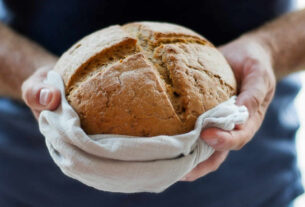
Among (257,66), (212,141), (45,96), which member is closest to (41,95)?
(45,96)

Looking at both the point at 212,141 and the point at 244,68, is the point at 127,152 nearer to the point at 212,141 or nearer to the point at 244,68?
the point at 212,141

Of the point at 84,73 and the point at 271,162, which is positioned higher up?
the point at 84,73

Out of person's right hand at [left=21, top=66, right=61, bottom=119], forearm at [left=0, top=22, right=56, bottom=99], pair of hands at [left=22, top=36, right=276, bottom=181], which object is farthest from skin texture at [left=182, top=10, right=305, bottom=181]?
forearm at [left=0, top=22, right=56, bottom=99]

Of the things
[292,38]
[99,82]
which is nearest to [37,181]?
[99,82]

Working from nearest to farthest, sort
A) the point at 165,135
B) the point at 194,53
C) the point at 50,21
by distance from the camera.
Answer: the point at 165,135 → the point at 194,53 → the point at 50,21

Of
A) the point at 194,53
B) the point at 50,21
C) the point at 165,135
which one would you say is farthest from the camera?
the point at 50,21

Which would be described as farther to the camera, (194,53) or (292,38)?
(292,38)

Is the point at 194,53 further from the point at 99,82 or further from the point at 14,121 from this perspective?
the point at 14,121
